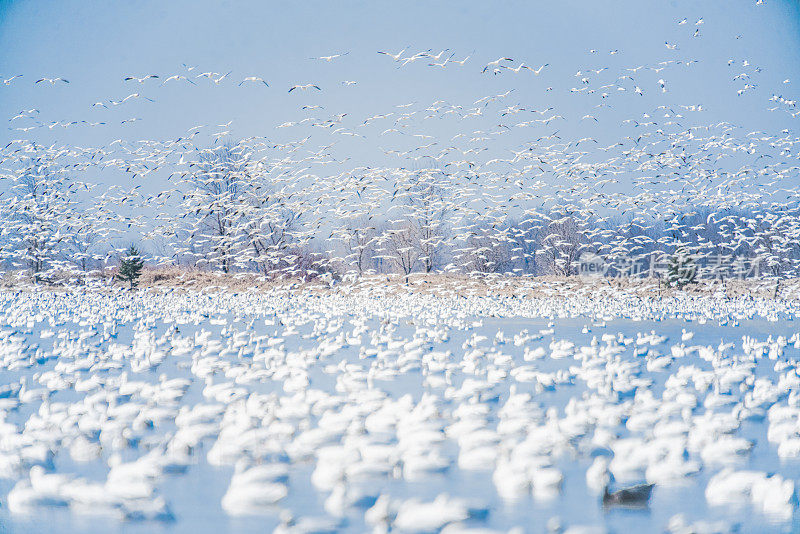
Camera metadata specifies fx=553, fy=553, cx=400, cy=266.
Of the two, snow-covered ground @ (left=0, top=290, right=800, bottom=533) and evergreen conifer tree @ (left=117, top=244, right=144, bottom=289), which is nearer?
snow-covered ground @ (left=0, top=290, right=800, bottom=533)

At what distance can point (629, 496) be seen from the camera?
18.3ft

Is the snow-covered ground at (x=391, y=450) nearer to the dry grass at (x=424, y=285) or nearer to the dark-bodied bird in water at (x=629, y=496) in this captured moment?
the dark-bodied bird in water at (x=629, y=496)

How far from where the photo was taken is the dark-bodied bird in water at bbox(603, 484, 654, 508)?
18.2ft

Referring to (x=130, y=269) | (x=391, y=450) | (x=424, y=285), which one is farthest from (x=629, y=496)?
(x=130, y=269)

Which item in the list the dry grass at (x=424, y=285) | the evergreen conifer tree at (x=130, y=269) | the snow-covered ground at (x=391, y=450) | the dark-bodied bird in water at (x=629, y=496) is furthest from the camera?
the evergreen conifer tree at (x=130, y=269)

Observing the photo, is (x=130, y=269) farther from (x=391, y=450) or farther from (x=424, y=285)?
(x=391, y=450)

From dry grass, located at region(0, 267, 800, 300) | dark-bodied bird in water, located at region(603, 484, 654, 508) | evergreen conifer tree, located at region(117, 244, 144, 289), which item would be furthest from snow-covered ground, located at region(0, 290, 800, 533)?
evergreen conifer tree, located at region(117, 244, 144, 289)

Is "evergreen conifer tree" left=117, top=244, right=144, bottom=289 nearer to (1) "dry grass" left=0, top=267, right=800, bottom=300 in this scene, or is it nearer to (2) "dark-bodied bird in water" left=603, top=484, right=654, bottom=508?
(1) "dry grass" left=0, top=267, right=800, bottom=300

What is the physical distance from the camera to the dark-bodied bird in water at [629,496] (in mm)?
5547

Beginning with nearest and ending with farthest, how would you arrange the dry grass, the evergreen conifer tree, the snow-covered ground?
the snow-covered ground → the dry grass → the evergreen conifer tree

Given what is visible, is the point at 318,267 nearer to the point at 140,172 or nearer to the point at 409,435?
the point at 140,172

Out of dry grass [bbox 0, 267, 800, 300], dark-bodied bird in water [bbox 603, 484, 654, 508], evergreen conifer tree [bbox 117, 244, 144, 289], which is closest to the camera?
dark-bodied bird in water [bbox 603, 484, 654, 508]

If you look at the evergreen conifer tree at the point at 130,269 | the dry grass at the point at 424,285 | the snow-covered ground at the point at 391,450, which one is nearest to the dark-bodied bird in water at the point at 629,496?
the snow-covered ground at the point at 391,450

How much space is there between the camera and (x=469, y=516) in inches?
198
